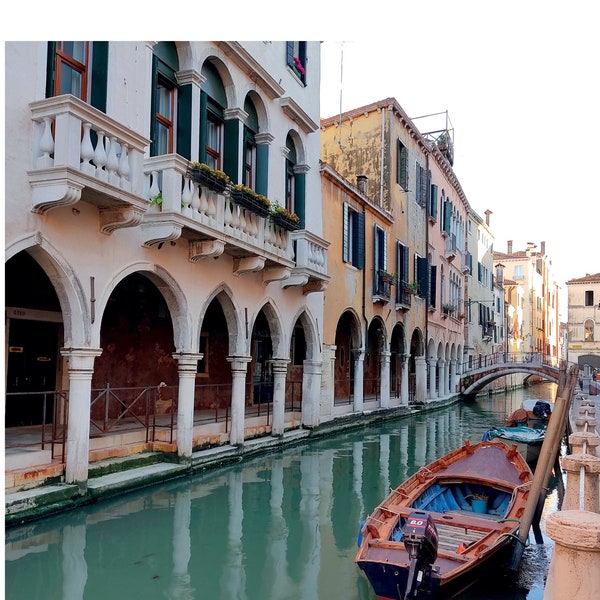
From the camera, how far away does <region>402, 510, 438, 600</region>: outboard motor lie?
14.3 ft

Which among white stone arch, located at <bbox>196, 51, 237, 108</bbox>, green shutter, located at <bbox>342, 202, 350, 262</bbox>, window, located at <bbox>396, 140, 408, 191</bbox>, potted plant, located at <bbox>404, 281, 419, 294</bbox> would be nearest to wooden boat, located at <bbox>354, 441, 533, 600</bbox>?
white stone arch, located at <bbox>196, 51, 237, 108</bbox>

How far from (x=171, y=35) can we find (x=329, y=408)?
12.2 metres

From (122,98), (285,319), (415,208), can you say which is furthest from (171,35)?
(415,208)

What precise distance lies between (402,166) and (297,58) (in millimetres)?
7980

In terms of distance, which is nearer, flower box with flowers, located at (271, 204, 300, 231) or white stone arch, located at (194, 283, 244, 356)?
white stone arch, located at (194, 283, 244, 356)

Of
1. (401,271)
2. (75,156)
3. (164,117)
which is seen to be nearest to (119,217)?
(75,156)

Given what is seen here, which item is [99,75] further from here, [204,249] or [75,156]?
[204,249]

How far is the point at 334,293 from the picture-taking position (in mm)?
14695

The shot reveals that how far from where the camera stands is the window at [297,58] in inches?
487

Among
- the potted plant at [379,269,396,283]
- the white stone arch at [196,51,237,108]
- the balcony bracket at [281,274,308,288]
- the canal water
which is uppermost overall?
the white stone arch at [196,51,237,108]

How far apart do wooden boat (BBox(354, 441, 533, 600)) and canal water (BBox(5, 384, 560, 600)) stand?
483 mm

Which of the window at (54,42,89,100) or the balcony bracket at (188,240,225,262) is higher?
the window at (54,42,89,100)

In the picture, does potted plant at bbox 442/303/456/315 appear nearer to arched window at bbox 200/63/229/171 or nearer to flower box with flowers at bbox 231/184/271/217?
flower box with flowers at bbox 231/184/271/217

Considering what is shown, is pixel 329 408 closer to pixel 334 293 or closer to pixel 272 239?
pixel 334 293
